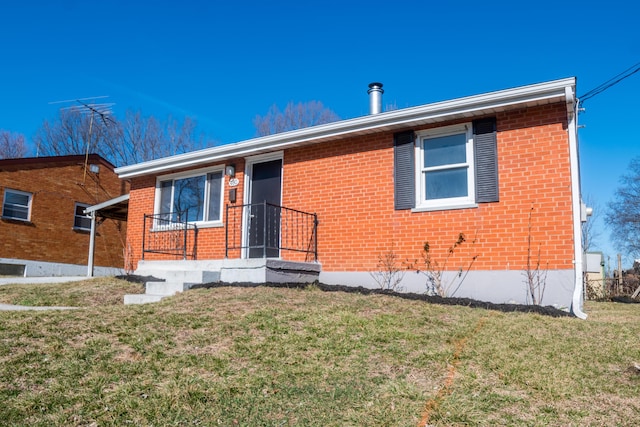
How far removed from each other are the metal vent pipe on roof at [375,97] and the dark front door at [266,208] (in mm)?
2024

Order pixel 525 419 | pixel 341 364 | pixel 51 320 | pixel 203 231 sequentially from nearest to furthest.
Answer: pixel 525 419 < pixel 341 364 < pixel 51 320 < pixel 203 231

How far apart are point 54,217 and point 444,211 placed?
51.7 feet

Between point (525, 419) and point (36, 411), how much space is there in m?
2.94

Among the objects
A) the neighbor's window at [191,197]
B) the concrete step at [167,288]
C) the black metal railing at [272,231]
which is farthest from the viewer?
the neighbor's window at [191,197]

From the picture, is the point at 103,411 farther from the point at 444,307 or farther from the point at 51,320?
the point at 444,307

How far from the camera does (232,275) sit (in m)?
8.26

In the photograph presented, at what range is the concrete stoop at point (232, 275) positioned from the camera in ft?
25.8

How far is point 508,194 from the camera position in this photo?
285 inches

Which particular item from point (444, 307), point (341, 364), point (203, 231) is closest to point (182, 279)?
point (203, 231)

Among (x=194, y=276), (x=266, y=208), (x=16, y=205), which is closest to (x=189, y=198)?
Result: (x=266, y=208)

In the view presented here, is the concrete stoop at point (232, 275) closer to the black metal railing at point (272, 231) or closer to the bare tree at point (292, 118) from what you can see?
the black metal railing at point (272, 231)

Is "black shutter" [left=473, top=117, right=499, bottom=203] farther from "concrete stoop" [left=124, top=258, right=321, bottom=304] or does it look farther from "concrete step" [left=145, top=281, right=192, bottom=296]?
"concrete step" [left=145, top=281, right=192, bottom=296]

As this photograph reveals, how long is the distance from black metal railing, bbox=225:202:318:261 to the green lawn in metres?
3.12

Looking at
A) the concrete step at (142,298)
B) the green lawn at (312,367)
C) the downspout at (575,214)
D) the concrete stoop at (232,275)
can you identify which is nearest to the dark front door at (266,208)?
the concrete stoop at (232,275)
